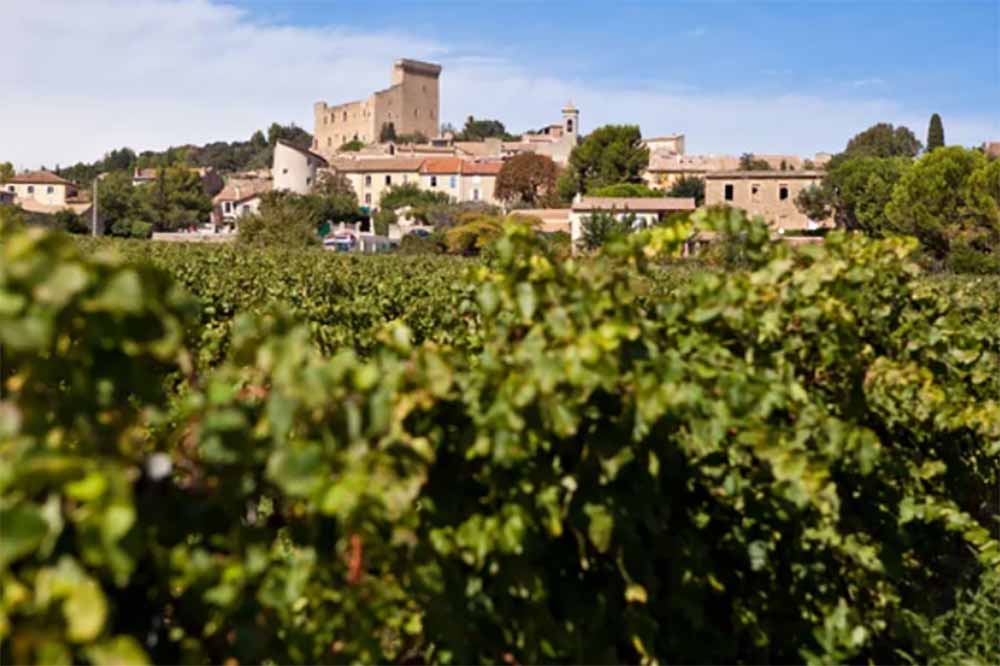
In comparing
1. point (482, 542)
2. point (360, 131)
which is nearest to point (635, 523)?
point (482, 542)

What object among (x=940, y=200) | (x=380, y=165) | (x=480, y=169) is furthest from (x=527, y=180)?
(x=940, y=200)

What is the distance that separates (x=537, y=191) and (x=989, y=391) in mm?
80496

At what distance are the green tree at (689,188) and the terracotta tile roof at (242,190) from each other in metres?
32.2

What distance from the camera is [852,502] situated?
3.54 meters

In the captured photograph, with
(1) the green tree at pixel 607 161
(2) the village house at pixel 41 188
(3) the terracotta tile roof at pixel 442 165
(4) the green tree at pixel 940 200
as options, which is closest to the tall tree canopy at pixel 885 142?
(1) the green tree at pixel 607 161

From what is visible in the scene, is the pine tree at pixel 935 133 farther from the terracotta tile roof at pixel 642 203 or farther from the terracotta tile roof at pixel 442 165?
the terracotta tile roof at pixel 442 165

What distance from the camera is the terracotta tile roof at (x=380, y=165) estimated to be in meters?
91.5

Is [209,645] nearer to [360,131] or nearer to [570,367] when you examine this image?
[570,367]

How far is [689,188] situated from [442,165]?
75.0 feet

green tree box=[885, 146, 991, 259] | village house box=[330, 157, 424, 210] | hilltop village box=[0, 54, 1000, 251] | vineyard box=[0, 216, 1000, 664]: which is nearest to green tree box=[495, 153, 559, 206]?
hilltop village box=[0, 54, 1000, 251]

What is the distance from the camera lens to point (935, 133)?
3039 inches

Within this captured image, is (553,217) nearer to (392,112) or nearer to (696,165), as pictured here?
(696,165)

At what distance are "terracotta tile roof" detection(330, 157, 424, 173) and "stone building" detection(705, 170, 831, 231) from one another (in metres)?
29.1

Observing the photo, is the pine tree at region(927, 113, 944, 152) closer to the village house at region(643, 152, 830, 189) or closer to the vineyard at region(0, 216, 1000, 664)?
the village house at region(643, 152, 830, 189)
